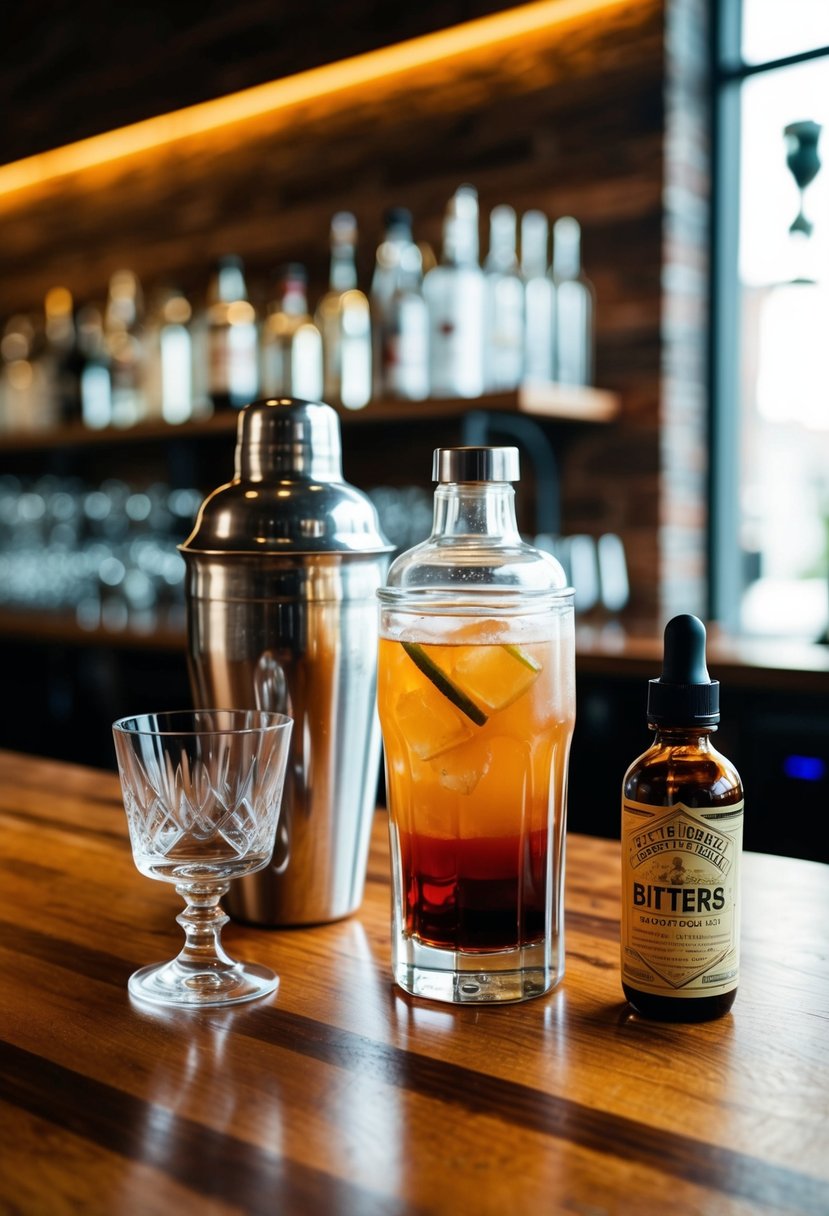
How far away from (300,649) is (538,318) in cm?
200

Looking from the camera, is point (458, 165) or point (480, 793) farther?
point (458, 165)

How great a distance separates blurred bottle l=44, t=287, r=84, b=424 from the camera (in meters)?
3.71

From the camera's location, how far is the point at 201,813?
0.72 metres

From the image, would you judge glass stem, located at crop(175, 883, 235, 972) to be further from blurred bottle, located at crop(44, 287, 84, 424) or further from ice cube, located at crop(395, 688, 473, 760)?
blurred bottle, located at crop(44, 287, 84, 424)

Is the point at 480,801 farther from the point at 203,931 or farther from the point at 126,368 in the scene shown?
the point at 126,368

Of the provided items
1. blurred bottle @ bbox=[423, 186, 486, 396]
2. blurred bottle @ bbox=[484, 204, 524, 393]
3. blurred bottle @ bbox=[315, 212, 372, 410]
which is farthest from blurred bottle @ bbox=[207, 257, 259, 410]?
blurred bottle @ bbox=[484, 204, 524, 393]

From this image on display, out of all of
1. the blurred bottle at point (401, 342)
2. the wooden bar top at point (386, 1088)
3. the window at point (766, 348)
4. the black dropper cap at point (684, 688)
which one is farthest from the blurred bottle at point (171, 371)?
the black dropper cap at point (684, 688)

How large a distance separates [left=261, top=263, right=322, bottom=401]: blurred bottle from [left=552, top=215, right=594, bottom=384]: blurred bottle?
24.3 inches

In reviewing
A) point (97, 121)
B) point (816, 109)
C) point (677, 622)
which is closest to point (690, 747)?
point (677, 622)

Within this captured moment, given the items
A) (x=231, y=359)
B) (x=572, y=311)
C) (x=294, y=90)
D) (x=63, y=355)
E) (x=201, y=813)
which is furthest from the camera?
(x=63, y=355)

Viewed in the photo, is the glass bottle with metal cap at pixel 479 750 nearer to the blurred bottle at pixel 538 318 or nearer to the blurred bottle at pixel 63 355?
the blurred bottle at pixel 538 318

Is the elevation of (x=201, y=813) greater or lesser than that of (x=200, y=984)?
greater

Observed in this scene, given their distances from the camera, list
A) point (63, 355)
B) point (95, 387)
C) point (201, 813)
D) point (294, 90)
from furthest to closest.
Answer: point (63, 355), point (95, 387), point (294, 90), point (201, 813)

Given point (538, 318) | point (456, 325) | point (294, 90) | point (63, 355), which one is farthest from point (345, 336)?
point (63, 355)
